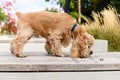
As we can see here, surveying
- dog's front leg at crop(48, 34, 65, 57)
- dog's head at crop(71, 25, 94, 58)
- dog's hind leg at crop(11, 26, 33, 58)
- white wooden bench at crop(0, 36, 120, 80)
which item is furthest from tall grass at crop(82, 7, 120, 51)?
white wooden bench at crop(0, 36, 120, 80)

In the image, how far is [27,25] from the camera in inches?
249

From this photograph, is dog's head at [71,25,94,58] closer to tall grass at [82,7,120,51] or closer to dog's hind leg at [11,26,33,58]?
dog's hind leg at [11,26,33,58]

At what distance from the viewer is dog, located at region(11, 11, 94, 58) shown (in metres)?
6.27

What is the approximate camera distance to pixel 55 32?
20.7 ft

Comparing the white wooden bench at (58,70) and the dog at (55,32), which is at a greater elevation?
the dog at (55,32)

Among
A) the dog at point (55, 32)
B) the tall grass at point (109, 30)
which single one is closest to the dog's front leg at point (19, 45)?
the dog at point (55, 32)

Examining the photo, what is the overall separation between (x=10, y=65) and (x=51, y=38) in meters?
1.25

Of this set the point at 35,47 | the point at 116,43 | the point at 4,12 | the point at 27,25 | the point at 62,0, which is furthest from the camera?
the point at 4,12

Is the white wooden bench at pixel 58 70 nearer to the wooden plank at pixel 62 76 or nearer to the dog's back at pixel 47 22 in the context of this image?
the wooden plank at pixel 62 76

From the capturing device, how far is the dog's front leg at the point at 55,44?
20.8 feet

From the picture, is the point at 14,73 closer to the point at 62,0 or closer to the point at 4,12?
the point at 62,0

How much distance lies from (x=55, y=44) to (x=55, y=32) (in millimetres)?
195

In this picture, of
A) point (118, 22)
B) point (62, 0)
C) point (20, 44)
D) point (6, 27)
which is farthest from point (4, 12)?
point (20, 44)

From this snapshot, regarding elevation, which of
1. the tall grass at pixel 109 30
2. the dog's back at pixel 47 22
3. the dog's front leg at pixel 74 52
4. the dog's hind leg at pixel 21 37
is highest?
the dog's back at pixel 47 22
